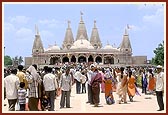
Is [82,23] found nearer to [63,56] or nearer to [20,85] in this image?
[63,56]

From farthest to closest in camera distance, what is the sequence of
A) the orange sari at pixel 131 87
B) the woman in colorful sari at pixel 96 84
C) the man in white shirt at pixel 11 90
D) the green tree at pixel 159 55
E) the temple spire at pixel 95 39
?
the temple spire at pixel 95 39, the green tree at pixel 159 55, the orange sari at pixel 131 87, the woman in colorful sari at pixel 96 84, the man in white shirt at pixel 11 90

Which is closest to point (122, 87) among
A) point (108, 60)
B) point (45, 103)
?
point (45, 103)

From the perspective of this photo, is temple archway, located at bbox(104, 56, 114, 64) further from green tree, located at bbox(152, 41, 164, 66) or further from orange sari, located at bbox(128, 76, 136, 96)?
orange sari, located at bbox(128, 76, 136, 96)

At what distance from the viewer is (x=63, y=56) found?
204ft

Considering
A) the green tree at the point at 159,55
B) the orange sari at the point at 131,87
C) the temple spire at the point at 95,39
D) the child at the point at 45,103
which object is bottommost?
the child at the point at 45,103

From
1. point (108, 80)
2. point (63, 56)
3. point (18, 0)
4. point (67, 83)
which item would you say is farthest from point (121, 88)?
point (63, 56)

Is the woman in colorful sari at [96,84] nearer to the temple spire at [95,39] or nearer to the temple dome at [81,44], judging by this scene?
the temple dome at [81,44]

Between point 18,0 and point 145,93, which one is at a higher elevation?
point 18,0

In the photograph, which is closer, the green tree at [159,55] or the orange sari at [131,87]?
the orange sari at [131,87]

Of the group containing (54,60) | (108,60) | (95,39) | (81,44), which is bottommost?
(108,60)

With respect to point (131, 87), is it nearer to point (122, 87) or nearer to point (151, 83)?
point (122, 87)

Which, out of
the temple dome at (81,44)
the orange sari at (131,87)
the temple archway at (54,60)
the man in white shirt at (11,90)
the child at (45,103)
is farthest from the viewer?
the temple archway at (54,60)

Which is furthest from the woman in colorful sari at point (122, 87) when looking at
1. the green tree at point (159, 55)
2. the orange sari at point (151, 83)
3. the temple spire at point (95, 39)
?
the temple spire at point (95, 39)

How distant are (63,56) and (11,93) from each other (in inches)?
2120
